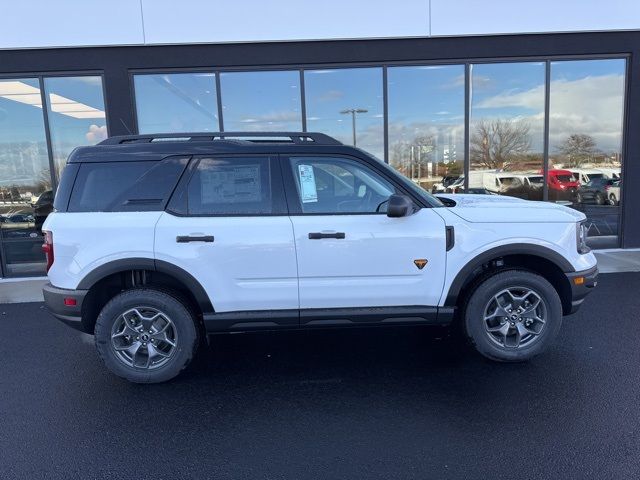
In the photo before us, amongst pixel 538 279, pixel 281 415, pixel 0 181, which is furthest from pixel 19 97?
pixel 538 279

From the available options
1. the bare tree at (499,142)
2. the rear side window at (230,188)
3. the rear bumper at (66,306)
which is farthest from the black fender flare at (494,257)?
the bare tree at (499,142)

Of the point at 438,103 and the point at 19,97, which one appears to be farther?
the point at 438,103

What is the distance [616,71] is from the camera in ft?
27.6

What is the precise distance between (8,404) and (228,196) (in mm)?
2295

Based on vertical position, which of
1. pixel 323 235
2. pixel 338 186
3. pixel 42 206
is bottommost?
pixel 323 235

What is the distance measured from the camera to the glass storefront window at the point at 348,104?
831 cm

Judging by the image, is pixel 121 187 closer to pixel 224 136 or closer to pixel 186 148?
pixel 186 148

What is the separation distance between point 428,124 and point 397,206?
19.4 ft

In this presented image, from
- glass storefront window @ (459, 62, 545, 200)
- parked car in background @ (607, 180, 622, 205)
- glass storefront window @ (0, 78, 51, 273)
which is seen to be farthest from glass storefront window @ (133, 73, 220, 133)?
parked car in background @ (607, 180, 622, 205)

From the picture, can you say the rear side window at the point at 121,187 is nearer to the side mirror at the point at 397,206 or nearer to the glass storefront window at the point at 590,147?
the side mirror at the point at 397,206

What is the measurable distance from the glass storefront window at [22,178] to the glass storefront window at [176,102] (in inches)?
68.4

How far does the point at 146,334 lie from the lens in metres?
3.63

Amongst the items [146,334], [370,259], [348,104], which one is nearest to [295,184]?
[370,259]

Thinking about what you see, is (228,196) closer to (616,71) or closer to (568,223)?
(568,223)
